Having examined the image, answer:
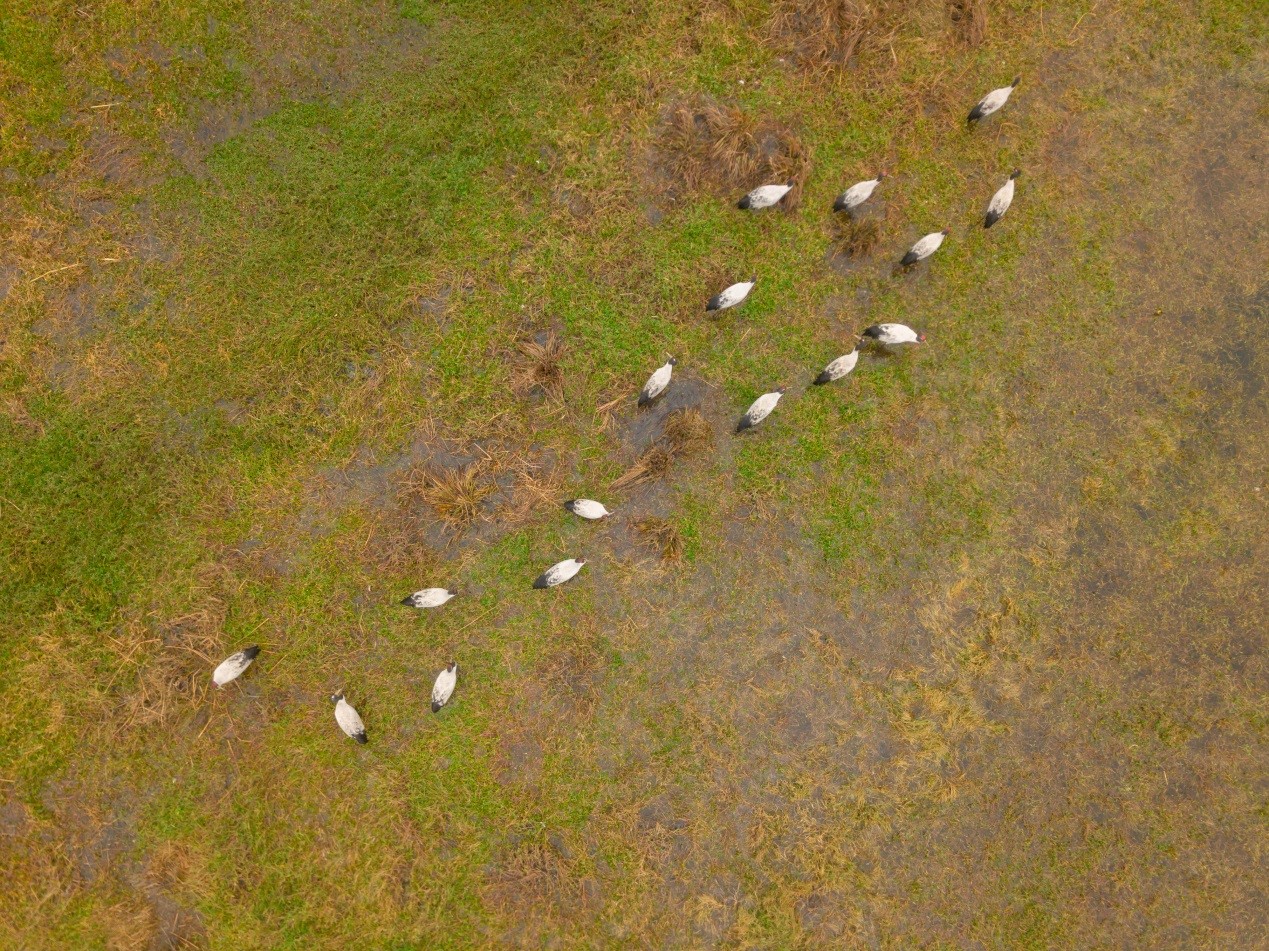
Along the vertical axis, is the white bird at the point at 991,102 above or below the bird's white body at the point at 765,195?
below

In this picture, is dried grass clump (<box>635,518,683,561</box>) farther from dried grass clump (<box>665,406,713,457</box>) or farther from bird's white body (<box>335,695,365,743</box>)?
bird's white body (<box>335,695,365,743</box>)

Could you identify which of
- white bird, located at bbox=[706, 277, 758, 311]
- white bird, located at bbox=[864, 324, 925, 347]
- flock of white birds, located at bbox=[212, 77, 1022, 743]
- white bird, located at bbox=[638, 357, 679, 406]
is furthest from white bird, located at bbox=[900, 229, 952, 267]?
white bird, located at bbox=[638, 357, 679, 406]

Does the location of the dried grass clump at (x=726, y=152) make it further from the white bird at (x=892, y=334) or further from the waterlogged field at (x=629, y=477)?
the white bird at (x=892, y=334)

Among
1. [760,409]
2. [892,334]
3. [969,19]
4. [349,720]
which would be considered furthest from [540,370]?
[969,19]

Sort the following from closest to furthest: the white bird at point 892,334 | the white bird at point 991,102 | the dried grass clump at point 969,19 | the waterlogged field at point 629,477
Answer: the waterlogged field at point 629,477 → the white bird at point 892,334 → the white bird at point 991,102 → the dried grass clump at point 969,19

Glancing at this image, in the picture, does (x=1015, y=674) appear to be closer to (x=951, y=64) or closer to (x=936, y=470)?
(x=936, y=470)

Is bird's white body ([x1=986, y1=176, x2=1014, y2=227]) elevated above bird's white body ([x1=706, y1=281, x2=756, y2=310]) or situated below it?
below

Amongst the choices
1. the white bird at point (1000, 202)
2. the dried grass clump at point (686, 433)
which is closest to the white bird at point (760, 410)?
the dried grass clump at point (686, 433)
